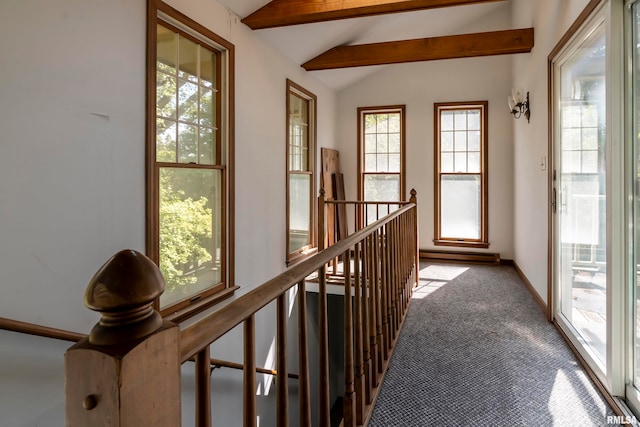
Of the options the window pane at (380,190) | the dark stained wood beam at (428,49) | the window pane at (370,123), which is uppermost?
the dark stained wood beam at (428,49)

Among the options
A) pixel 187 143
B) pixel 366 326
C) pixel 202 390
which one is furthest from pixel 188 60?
pixel 202 390

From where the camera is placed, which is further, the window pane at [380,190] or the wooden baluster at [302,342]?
the window pane at [380,190]

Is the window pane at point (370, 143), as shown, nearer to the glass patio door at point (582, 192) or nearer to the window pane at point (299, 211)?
the window pane at point (299, 211)

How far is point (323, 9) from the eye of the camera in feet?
10.1

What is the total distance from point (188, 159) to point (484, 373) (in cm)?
241

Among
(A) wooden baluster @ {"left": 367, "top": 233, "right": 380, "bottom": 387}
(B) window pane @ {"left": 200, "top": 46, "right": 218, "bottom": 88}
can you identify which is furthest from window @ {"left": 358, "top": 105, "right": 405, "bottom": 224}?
(A) wooden baluster @ {"left": 367, "top": 233, "right": 380, "bottom": 387}

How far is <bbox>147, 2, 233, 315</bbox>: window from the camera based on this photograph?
2.36 meters

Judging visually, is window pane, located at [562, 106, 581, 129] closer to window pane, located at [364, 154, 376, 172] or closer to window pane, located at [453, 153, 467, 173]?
window pane, located at [453, 153, 467, 173]

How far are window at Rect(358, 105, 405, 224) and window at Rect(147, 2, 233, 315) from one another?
10.8 ft

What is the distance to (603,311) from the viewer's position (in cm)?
213

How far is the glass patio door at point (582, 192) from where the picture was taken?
2.16 meters

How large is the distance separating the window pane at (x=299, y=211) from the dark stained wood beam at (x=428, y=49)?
1.40 m

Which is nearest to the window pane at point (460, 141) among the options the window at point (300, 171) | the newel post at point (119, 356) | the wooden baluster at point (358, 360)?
the window at point (300, 171)

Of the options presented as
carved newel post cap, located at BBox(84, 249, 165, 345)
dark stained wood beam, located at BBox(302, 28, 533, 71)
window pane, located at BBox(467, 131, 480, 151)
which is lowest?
carved newel post cap, located at BBox(84, 249, 165, 345)
